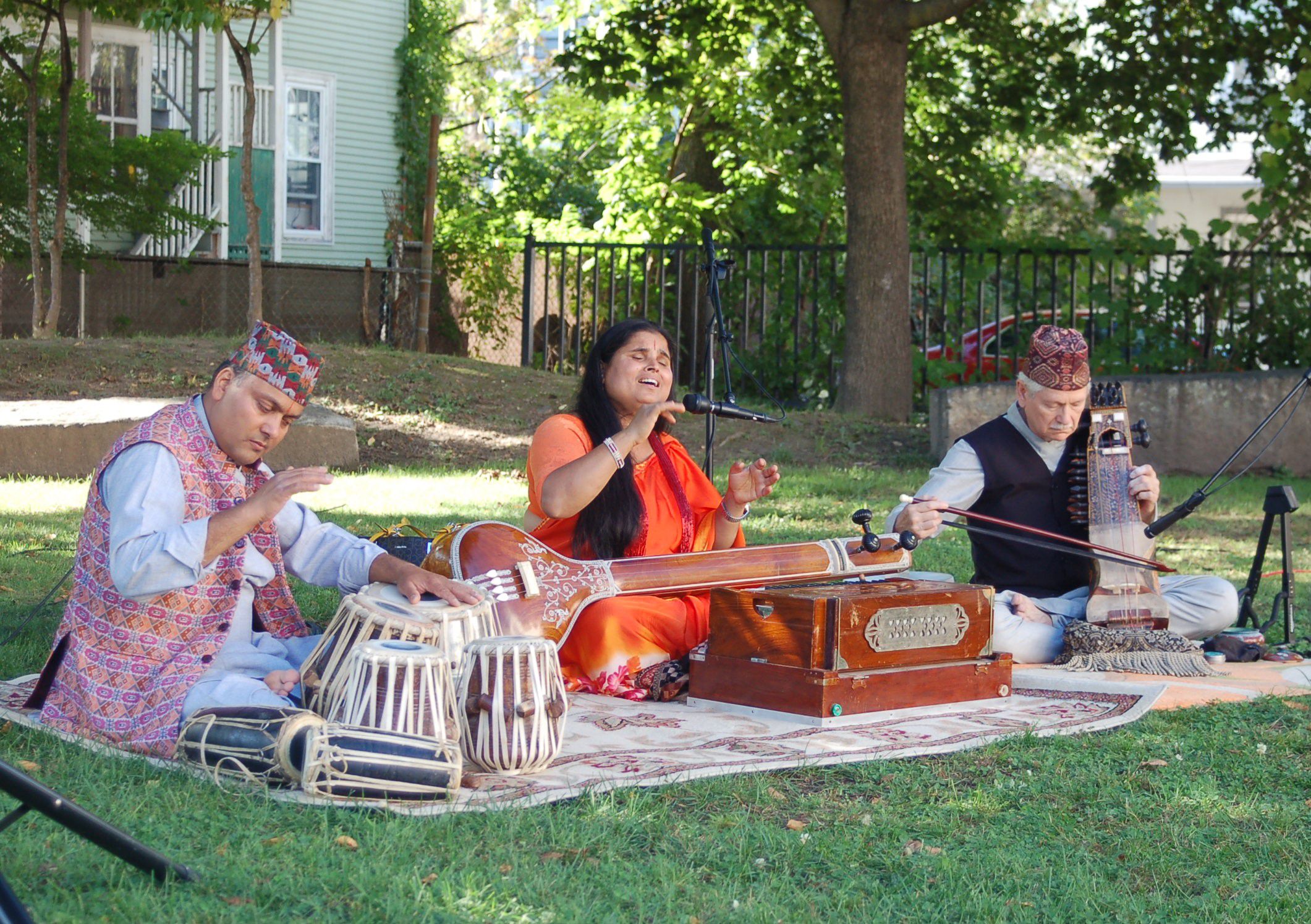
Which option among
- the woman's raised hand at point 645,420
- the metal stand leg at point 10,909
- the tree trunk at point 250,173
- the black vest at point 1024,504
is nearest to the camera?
the metal stand leg at point 10,909

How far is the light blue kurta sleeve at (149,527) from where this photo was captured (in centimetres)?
327

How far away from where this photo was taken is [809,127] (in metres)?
14.7

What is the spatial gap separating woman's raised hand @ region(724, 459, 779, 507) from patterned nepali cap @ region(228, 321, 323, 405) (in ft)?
5.51

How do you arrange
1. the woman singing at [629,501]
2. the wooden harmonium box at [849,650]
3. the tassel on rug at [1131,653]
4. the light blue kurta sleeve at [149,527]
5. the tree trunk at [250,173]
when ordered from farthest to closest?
the tree trunk at [250,173] → the tassel on rug at [1131,653] → the woman singing at [629,501] → the wooden harmonium box at [849,650] → the light blue kurta sleeve at [149,527]

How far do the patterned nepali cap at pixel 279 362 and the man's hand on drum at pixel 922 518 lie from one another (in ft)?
6.85

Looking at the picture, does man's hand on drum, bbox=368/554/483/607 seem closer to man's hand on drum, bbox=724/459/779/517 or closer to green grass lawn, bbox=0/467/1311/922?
green grass lawn, bbox=0/467/1311/922

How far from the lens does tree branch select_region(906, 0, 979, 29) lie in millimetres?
11078

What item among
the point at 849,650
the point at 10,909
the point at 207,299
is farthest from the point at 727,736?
the point at 207,299

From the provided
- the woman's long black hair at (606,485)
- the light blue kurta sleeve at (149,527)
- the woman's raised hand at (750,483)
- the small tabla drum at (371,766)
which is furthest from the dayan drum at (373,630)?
the woman's raised hand at (750,483)

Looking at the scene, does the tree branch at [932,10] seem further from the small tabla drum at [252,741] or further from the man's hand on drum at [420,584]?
the small tabla drum at [252,741]

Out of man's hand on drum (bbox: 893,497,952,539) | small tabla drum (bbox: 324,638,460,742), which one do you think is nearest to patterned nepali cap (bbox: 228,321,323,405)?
small tabla drum (bbox: 324,638,460,742)

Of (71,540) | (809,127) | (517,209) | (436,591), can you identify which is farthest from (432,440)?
(517,209)

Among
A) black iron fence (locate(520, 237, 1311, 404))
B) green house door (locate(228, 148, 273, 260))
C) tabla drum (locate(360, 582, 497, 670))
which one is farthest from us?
green house door (locate(228, 148, 273, 260))

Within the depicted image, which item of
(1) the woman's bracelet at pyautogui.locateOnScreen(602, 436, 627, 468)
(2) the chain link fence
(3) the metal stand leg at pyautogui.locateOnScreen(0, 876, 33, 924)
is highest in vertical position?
(2) the chain link fence
